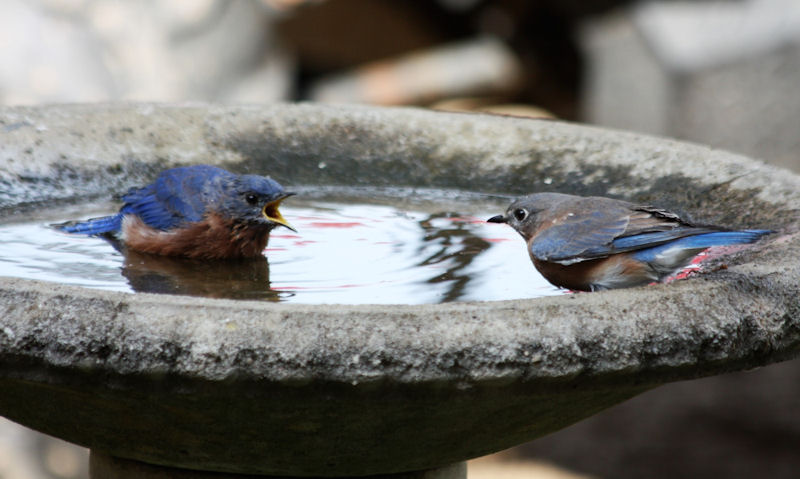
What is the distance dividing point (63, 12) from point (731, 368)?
20.4ft

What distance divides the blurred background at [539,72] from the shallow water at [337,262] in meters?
2.33

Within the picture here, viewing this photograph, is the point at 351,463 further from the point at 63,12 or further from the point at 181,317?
the point at 63,12

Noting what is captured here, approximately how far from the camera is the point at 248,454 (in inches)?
90.0

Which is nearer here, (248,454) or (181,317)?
(181,317)

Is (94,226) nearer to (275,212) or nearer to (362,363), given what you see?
(275,212)

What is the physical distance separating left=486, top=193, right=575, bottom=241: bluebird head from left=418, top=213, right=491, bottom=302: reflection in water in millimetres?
127

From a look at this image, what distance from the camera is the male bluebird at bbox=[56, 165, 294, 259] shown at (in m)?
3.22

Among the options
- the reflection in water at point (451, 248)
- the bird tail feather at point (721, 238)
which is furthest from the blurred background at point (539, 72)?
the bird tail feather at point (721, 238)

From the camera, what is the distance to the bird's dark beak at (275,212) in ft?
10.6

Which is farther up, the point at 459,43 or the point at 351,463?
the point at 459,43

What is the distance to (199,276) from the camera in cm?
305

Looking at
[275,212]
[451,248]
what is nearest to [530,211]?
[451,248]

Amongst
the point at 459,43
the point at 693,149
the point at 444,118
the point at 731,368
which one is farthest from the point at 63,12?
the point at 731,368

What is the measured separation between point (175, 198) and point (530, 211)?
1.07m
